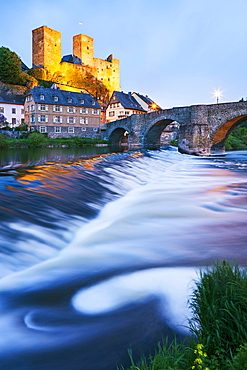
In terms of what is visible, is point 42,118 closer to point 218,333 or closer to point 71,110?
point 71,110

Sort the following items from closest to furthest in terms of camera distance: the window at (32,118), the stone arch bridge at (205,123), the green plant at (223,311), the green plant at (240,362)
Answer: the green plant at (240,362) → the green plant at (223,311) → the stone arch bridge at (205,123) → the window at (32,118)

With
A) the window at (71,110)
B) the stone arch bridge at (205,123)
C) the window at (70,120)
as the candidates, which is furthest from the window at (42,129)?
the stone arch bridge at (205,123)

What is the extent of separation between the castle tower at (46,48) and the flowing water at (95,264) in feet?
229

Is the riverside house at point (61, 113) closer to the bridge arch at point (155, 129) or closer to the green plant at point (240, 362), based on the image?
the bridge arch at point (155, 129)

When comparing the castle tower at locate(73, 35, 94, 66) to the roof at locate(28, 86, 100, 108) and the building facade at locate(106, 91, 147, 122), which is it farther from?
the roof at locate(28, 86, 100, 108)

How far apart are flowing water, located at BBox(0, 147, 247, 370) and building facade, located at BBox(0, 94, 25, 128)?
1723 inches

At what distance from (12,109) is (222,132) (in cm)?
3514

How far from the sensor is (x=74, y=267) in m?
3.70

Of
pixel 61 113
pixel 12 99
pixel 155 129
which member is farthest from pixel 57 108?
→ pixel 155 129

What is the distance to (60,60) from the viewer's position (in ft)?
241

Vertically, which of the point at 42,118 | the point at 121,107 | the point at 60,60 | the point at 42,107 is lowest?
the point at 42,118

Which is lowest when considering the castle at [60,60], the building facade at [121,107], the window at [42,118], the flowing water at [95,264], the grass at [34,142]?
the flowing water at [95,264]

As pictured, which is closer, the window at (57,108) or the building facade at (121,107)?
the window at (57,108)

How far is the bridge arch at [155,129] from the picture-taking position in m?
31.3
